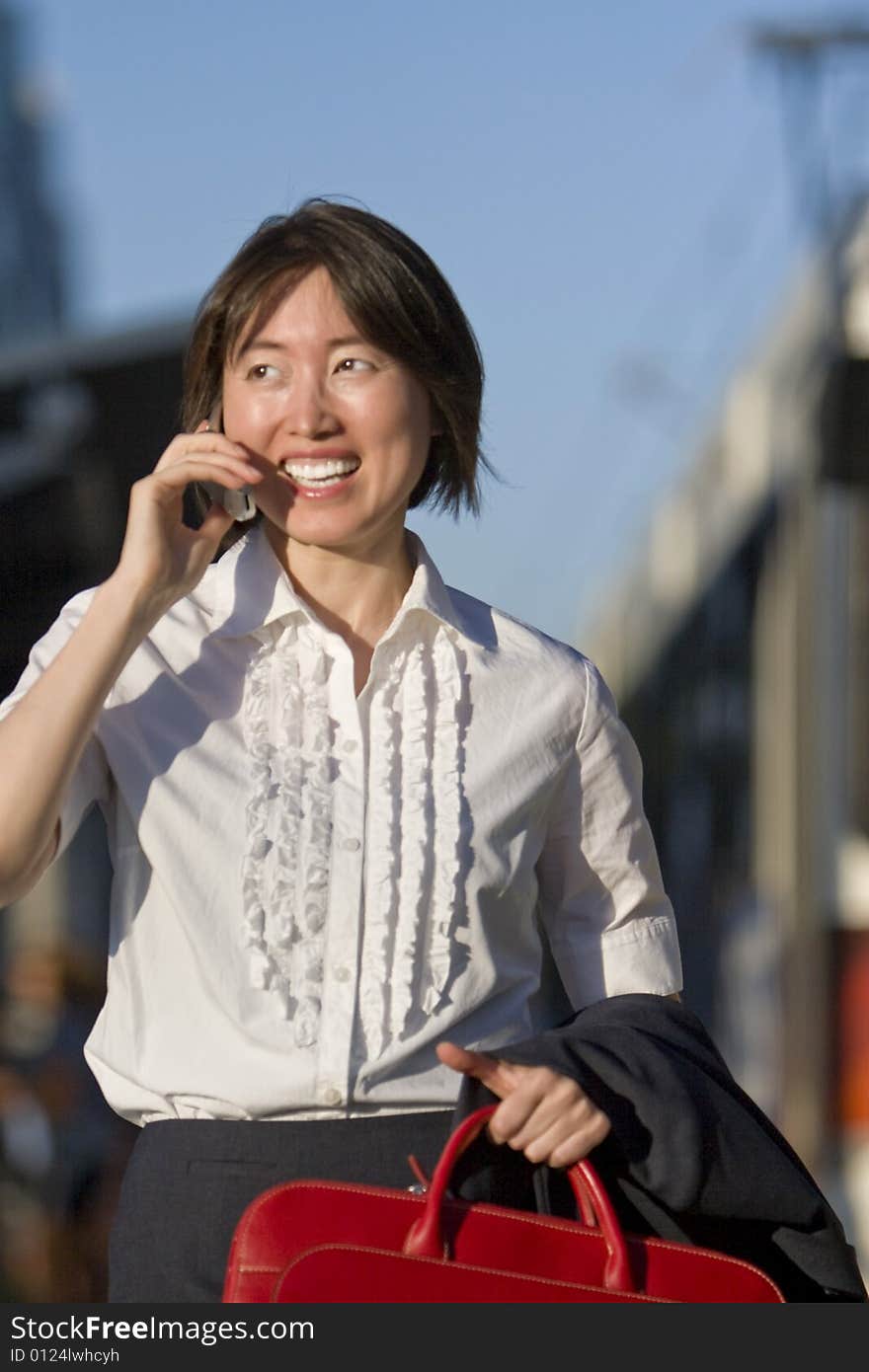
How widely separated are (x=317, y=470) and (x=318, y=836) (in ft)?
1.15

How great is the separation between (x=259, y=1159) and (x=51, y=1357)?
267mm

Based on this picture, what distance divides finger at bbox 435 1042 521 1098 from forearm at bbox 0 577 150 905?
0.39 m

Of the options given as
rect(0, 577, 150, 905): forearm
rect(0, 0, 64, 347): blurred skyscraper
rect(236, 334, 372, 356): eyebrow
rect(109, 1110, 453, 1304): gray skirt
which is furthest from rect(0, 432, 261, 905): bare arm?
rect(0, 0, 64, 347): blurred skyscraper

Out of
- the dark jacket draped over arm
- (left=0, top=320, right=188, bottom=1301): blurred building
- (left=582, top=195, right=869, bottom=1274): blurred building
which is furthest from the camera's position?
(left=582, top=195, right=869, bottom=1274): blurred building

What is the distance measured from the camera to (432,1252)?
1.94 meters

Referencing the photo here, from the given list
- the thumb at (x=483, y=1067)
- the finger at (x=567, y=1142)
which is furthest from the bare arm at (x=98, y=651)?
the finger at (x=567, y=1142)

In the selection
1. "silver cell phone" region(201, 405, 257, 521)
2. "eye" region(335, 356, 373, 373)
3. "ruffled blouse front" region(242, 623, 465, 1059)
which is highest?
"eye" region(335, 356, 373, 373)

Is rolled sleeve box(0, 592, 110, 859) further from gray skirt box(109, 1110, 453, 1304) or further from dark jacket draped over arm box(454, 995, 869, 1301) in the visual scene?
dark jacket draped over arm box(454, 995, 869, 1301)

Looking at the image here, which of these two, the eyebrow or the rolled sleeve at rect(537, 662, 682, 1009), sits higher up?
the eyebrow

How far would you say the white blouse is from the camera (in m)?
2.11

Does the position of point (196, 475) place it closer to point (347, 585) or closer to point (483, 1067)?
point (347, 585)

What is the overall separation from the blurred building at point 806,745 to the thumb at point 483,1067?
4.88m

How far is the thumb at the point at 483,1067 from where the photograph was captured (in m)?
1.98

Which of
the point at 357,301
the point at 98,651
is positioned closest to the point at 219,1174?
the point at 98,651
